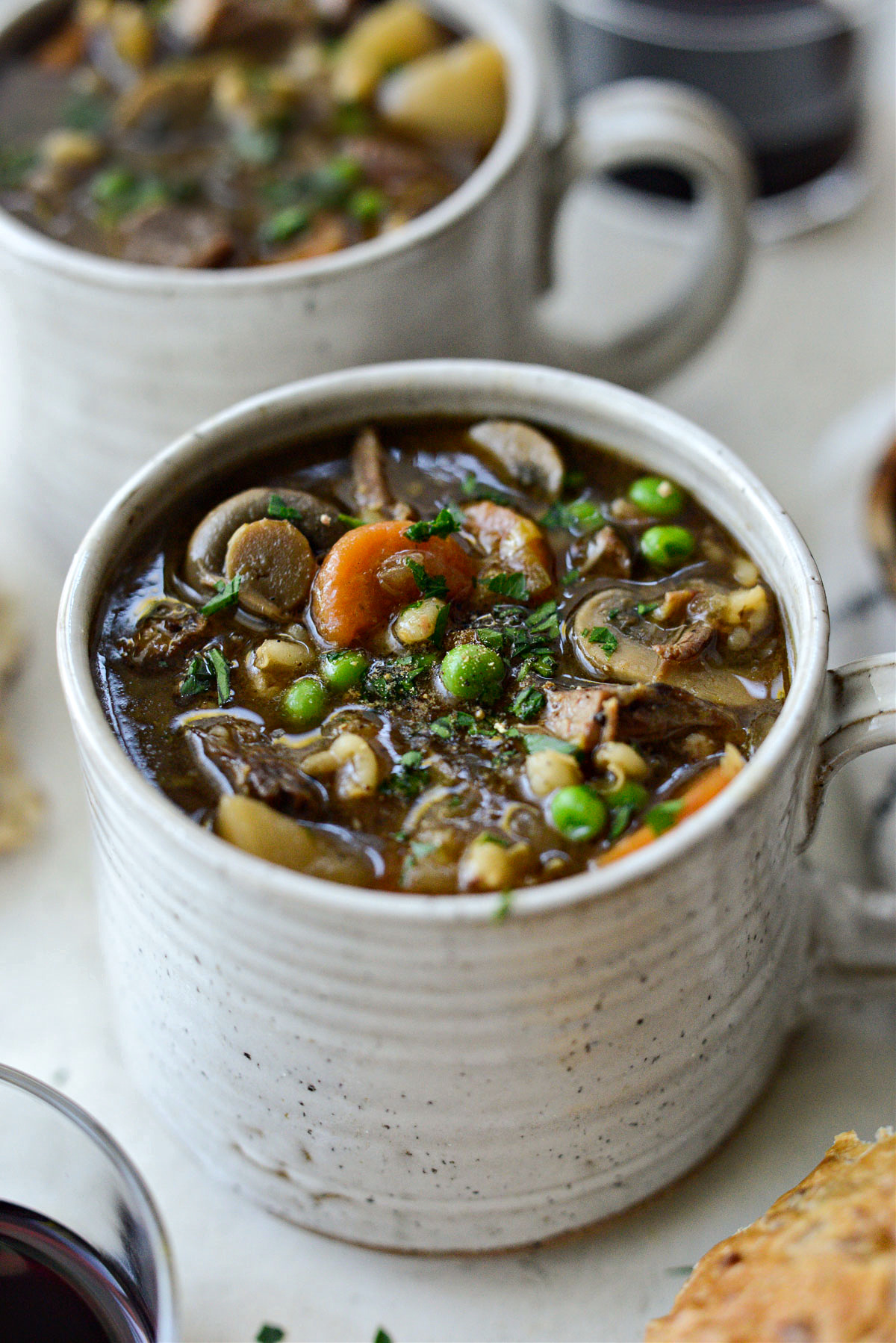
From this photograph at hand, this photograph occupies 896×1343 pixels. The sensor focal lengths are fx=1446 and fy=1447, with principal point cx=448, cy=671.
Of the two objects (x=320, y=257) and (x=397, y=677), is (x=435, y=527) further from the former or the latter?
(x=320, y=257)

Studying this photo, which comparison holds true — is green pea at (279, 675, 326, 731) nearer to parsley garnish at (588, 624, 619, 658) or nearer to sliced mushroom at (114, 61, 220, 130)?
parsley garnish at (588, 624, 619, 658)

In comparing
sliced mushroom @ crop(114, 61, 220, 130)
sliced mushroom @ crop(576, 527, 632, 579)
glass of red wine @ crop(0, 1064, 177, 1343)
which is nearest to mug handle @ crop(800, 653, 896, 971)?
sliced mushroom @ crop(576, 527, 632, 579)

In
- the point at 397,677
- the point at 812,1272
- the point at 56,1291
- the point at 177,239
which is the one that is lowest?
the point at 812,1272

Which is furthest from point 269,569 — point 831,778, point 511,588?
point 831,778

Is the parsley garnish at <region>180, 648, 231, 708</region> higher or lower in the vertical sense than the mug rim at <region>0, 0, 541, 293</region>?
lower

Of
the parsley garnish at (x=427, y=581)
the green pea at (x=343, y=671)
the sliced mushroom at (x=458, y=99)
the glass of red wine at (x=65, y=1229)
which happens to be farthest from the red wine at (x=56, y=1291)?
the sliced mushroom at (x=458, y=99)
